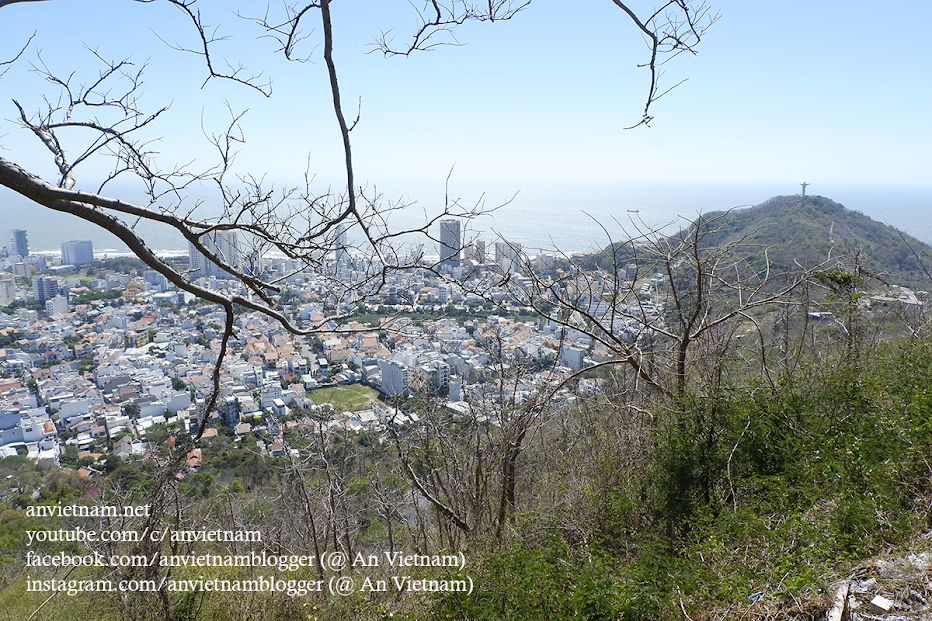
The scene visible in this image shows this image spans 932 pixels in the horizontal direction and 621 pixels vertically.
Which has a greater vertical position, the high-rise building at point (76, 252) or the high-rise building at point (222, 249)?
the high-rise building at point (222, 249)

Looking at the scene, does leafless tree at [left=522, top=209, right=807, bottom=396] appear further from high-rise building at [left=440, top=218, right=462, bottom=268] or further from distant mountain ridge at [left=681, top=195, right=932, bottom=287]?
distant mountain ridge at [left=681, top=195, right=932, bottom=287]

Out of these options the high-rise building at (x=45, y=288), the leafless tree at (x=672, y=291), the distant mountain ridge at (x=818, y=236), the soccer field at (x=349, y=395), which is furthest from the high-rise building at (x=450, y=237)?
the high-rise building at (x=45, y=288)

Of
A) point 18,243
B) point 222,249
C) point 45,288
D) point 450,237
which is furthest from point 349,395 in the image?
point 18,243

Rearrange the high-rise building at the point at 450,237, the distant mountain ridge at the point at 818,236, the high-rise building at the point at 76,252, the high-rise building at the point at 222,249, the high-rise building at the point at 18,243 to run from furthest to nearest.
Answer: the high-rise building at the point at 76,252 < the high-rise building at the point at 18,243 < the distant mountain ridge at the point at 818,236 < the high-rise building at the point at 450,237 < the high-rise building at the point at 222,249

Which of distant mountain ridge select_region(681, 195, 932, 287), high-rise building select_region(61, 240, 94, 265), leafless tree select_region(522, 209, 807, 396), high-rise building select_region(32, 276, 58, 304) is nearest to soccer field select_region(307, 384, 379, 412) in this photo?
distant mountain ridge select_region(681, 195, 932, 287)

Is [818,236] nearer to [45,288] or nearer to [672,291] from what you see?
[672,291]

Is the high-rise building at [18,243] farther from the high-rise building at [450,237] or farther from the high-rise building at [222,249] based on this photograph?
the high-rise building at [450,237]

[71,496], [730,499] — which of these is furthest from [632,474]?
[71,496]
